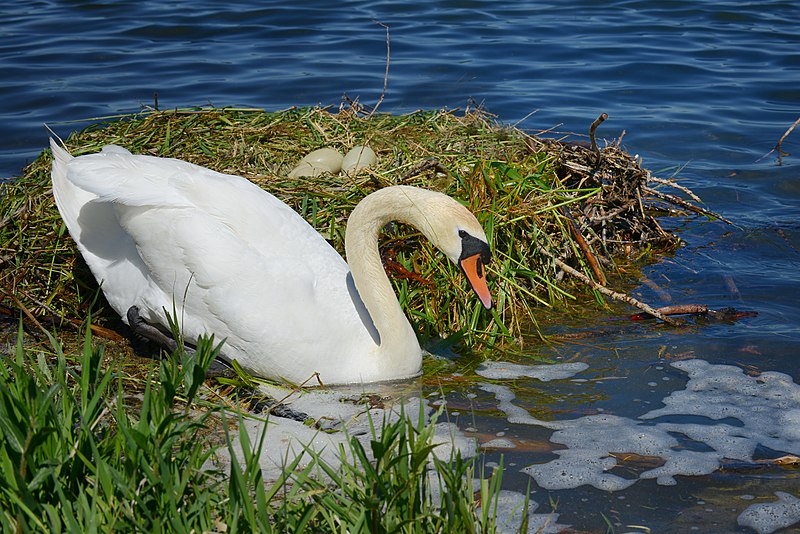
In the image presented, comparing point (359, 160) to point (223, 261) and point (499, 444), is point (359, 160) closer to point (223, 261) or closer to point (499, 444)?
point (223, 261)

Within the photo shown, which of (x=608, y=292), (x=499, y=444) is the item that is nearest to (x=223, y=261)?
(x=499, y=444)

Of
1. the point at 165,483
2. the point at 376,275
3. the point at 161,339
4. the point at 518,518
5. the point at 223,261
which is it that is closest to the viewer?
the point at 165,483

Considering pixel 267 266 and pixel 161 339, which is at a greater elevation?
pixel 267 266

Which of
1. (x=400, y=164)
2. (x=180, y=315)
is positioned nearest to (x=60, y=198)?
(x=180, y=315)

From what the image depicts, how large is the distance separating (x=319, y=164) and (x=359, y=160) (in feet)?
0.91

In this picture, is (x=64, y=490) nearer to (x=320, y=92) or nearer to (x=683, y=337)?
(x=683, y=337)

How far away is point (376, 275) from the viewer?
4949 mm

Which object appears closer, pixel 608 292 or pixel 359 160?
pixel 608 292

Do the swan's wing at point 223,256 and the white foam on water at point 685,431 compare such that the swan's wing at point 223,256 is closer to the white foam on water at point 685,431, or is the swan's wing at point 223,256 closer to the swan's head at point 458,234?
the swan's head at point 458,234

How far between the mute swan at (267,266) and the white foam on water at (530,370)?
462 millimetres

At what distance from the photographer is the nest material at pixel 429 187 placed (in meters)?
5.68

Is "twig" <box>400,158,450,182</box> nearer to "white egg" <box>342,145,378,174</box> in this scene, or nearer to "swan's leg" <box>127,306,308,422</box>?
"white egg" <box>342,145,378,174</box>

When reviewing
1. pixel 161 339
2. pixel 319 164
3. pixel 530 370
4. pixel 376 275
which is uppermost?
pixel 319 164

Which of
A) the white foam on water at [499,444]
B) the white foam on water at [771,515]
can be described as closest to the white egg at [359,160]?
the white foam on water at [499,444]
